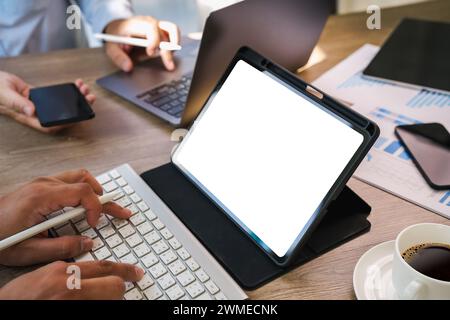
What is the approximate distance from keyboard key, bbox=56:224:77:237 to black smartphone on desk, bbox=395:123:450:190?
539 millimetres

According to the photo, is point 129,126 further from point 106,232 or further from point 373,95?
point 373,95

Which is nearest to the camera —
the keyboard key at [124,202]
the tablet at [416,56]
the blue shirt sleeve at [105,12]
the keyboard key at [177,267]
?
the keyboard key at [177,267]

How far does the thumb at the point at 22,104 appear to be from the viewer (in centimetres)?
88

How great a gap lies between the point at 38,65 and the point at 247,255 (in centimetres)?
72

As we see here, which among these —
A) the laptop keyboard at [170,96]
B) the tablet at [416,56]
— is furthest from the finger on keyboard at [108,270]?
the tablet at [416,56]

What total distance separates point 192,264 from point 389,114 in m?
0.51

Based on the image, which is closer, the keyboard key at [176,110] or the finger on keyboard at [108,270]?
the finger on keyboard at [108,270]

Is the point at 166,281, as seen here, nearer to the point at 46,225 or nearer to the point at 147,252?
the point at 147,252

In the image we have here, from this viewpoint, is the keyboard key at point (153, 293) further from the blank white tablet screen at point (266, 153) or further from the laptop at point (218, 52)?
the laptop at point (218, 52)

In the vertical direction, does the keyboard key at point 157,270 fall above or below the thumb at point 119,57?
below

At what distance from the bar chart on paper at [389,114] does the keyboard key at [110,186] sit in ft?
1.26

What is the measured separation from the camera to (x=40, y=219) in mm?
659

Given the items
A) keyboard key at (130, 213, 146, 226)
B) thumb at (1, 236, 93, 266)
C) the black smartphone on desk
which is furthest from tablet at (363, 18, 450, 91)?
thumb at (1, 236, 93, 266)
